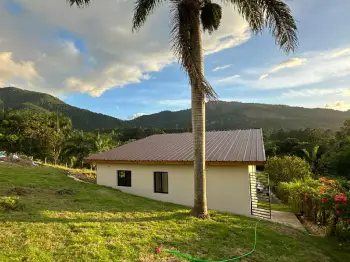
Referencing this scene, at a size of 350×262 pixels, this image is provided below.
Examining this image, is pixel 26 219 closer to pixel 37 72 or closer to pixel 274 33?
pixel 274 33

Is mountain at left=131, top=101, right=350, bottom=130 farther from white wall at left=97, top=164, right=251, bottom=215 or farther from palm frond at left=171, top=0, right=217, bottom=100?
palm frond at left=171, top=0, right=217, bottom=100

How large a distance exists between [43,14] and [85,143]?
26.3 m

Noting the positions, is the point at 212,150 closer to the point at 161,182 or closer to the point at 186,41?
the point at 161,182

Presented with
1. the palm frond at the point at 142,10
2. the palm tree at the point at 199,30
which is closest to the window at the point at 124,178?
the palm tree at the point at 199,30

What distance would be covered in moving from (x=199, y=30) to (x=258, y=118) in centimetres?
9001

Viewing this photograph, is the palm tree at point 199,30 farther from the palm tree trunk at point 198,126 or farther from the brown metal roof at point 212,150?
the brown metal roof at point 212,150

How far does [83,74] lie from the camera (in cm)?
2134


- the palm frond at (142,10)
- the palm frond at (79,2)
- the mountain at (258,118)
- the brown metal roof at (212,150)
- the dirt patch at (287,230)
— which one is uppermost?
the mountain at (258,118)

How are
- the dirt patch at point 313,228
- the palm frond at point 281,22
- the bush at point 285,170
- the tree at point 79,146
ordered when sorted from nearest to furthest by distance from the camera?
the palm frond at point 281,22 → the dirt patch at point 313,228 → the bush at point 285,170 → the tree at point 79,146

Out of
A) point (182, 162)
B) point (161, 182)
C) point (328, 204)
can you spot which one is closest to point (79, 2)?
point (182, 162)

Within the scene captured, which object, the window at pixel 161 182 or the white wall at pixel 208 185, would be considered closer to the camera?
the white wall at pixel 208 185

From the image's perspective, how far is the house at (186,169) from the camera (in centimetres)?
1142

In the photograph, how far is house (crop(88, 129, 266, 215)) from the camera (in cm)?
1142

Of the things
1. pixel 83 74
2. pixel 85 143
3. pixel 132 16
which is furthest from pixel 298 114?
pixel 132 16
